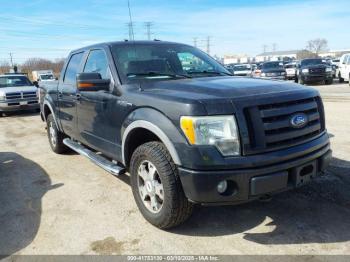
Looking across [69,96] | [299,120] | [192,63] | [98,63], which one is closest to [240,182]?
[299,120]

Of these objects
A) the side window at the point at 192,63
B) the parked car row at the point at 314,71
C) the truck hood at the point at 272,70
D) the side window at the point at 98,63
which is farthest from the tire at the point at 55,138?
the truck hood at the point at 272,70

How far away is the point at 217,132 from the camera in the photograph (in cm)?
301

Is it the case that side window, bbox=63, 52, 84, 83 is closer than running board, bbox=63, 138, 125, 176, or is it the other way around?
running board, bbox=63, 138, 125, 176

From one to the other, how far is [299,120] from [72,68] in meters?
3.83

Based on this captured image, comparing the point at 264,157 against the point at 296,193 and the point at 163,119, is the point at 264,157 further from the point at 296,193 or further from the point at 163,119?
the point at 296,193

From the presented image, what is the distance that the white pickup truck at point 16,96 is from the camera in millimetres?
13854

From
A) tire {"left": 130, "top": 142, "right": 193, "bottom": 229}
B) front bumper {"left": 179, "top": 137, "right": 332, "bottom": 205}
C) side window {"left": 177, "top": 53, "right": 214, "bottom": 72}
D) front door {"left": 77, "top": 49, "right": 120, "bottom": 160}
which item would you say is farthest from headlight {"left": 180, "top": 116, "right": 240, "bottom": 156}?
side window {"left": 177, "top": 53, "right": 214, "bottom": 72}

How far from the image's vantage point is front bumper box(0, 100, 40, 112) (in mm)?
13837

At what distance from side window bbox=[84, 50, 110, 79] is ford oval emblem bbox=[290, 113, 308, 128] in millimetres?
2216

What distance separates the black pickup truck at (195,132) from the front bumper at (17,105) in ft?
35.2

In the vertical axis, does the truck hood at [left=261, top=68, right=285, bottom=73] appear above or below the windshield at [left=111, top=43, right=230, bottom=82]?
below

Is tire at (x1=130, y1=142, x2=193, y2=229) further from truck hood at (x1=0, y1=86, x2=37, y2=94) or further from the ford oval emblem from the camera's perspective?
truck hood at (x1=0, y1=86, x2=37, y2=94)

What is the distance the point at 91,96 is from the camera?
15.4ft

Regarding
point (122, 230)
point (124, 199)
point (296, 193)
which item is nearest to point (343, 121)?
point (296, 193)
